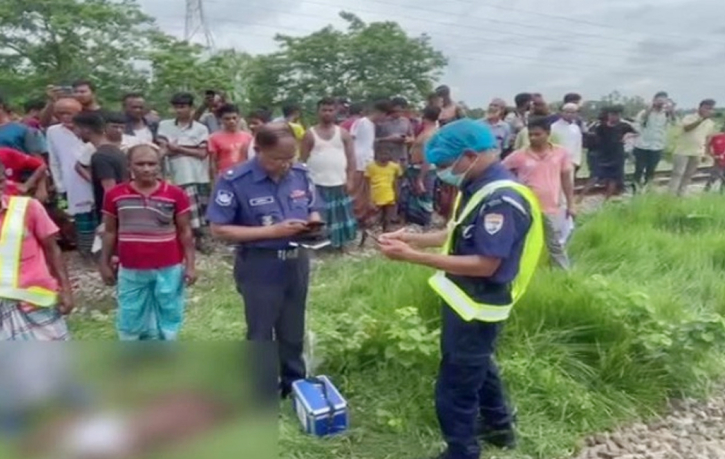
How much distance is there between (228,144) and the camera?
275 inches

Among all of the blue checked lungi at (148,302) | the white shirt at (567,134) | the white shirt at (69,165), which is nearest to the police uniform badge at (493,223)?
the blue checked lungi at (148,302)

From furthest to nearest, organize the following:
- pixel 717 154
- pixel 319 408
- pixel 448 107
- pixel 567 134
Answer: pixel 717 154 → pixel 448 107 → pixel 567 134 → pixel 319 408

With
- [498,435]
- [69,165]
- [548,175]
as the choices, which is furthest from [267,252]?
[69,165]

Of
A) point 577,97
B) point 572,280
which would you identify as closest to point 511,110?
point 577,97

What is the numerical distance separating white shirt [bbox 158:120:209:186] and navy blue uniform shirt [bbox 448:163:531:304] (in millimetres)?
4219

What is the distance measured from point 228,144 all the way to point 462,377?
4.25 m

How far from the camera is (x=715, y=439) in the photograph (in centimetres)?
401

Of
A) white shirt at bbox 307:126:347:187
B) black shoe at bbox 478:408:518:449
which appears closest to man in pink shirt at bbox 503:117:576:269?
white shirt at bbox 307:126:347:187

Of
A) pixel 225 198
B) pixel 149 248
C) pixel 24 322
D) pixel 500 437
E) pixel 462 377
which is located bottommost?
pixel 500 437

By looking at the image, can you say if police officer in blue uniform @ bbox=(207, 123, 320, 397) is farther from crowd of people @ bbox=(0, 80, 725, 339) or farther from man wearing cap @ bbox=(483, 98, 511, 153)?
man wearing cap @ bbox=(483, 98, 511, 153)

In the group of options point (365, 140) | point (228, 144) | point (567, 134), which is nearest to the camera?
point (228, 144)

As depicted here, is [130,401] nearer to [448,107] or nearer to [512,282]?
[512,282]

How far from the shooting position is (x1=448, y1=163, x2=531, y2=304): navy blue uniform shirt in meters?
3.02

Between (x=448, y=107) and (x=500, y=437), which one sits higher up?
(x=448, y=107)
